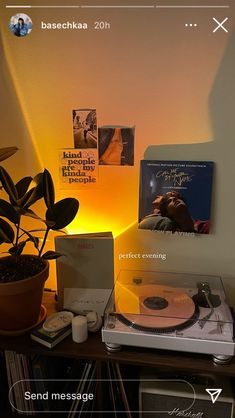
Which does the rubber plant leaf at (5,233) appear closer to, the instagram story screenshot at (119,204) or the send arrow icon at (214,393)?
the instagram story screenshot at (119,204)

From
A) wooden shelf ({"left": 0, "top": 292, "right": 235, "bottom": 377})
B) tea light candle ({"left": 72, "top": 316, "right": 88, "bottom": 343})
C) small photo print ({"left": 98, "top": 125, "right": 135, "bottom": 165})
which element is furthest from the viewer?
small photo print ({"left": 98, "top": 125, "right": 135, "bottom": 165})

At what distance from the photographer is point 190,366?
96cm

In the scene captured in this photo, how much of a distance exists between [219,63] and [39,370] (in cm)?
114

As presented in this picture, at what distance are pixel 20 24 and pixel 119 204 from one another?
0.68 meters

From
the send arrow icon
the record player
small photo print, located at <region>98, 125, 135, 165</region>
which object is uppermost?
small photo print, located at <region>98, 125, 135, 165</region>

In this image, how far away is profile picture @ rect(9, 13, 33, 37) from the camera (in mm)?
1136

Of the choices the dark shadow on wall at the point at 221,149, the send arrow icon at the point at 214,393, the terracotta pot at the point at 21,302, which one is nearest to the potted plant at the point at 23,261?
the terracotta pot at the point at 21,302

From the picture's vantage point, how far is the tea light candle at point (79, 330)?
3.47 feet

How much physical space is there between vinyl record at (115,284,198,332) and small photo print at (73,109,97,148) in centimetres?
52

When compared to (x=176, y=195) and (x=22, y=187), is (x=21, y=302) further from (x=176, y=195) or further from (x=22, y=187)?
(x=176, y=195)

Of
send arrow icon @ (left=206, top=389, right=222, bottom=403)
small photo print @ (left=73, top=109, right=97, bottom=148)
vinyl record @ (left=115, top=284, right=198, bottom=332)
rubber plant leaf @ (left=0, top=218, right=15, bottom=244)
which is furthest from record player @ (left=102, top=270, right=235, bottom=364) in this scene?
small photo print @ (left=73, top=109, right=97, bottom=148)

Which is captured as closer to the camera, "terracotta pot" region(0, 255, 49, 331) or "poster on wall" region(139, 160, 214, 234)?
"terracotta pot" region(0, 255, 49, 331)

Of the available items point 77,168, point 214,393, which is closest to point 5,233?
point 77,168

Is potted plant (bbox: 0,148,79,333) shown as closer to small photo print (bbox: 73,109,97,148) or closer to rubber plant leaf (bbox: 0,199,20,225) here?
rubber plant leaf (bbox: 0,199,20,225)
